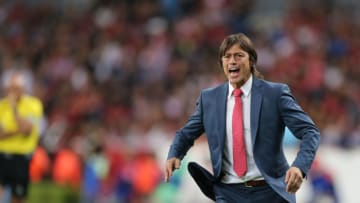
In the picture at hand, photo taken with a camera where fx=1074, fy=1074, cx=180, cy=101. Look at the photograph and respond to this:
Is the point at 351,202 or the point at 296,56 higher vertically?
the point at 296,56

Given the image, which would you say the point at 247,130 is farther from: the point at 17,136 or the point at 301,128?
the point at 17,136

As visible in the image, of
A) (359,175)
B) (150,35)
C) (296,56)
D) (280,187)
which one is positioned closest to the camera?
(280,187)

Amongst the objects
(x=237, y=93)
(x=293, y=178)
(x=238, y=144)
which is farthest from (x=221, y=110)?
(x=293, y=178)

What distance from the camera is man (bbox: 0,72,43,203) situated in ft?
39.6

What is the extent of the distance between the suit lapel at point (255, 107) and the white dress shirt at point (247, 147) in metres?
0.04

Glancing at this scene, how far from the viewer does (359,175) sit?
54.1 feet

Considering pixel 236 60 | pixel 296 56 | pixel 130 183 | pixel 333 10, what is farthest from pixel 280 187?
pixel 333 10

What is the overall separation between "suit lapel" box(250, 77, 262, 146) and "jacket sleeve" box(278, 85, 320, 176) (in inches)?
6.4

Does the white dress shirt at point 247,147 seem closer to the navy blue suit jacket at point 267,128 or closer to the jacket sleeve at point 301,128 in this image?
the navy blue suit jacket at point 267,128

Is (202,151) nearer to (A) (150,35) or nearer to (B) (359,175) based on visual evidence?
(B) (359,175)

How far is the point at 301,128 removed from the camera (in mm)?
7430

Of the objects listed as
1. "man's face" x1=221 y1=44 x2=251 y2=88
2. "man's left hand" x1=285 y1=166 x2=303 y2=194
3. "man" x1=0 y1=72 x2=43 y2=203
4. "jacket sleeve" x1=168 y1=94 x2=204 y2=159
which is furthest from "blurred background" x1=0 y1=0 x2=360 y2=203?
"man's left hand" x1=285 y1=166 x2=303 y2=194

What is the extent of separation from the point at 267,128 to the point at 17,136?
5176 millimetres

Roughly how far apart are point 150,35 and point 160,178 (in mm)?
4471
